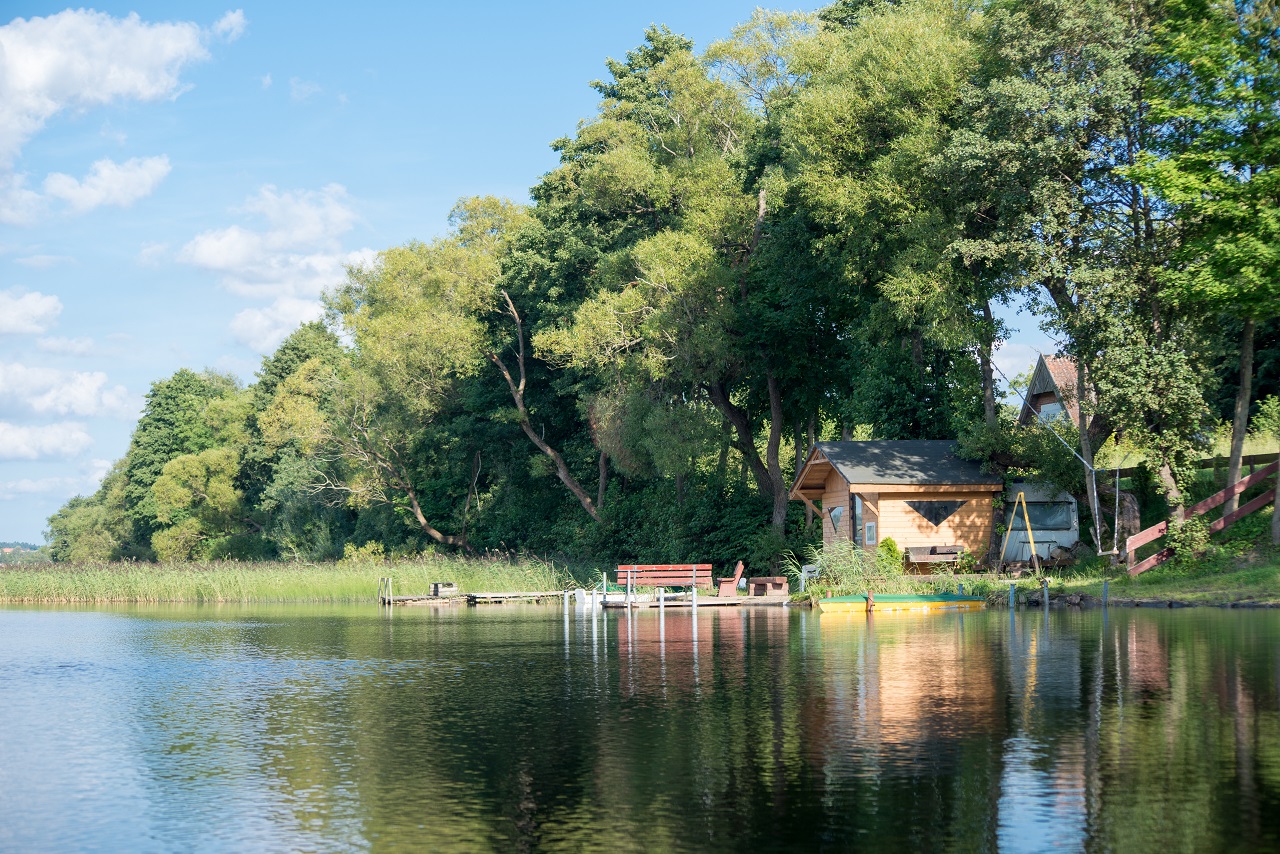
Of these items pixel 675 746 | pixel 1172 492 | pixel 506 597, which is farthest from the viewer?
pixel 506 597

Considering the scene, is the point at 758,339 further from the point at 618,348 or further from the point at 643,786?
the point at 643,786

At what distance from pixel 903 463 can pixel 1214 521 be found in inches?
386

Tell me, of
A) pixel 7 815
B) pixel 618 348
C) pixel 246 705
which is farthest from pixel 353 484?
pixel 7 815

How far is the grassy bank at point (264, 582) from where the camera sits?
5434 centimetres

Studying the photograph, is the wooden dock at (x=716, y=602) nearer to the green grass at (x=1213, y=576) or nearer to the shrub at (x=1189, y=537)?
the green grass at (x=1213, y=576)

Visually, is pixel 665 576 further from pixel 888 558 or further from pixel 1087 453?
pixel 1087 453

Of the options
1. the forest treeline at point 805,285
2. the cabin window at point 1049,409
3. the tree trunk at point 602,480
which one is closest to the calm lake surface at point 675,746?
the forest treeline at point 805,285

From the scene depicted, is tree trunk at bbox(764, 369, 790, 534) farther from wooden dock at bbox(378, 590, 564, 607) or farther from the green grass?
the green grass

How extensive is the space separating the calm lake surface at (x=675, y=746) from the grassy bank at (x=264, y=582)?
27666 mm

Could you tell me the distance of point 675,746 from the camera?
13938 mm

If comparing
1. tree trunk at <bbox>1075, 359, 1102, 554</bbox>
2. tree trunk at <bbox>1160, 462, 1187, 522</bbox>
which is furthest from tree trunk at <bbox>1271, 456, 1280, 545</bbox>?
tree trunk at <bbox>1075, 359, 1102, 554</bbox>

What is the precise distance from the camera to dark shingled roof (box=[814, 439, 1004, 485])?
4069 centimetres

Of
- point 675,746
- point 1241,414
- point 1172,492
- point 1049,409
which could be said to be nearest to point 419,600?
point 1172,492

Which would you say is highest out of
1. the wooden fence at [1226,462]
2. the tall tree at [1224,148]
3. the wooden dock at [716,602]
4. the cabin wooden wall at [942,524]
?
the tall tree at [1224,148]
